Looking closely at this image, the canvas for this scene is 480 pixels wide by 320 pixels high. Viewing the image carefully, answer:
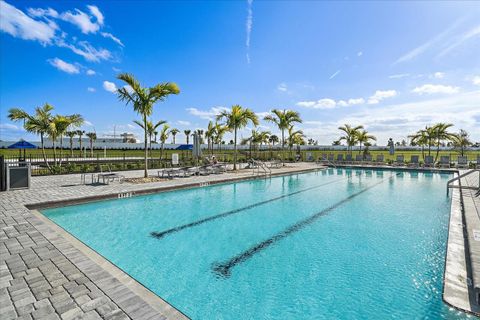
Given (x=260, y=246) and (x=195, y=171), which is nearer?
(x=260, y=246)

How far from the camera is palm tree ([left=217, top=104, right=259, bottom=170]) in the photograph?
17.6 metres

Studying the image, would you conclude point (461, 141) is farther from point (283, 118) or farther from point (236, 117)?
point (236, 117)

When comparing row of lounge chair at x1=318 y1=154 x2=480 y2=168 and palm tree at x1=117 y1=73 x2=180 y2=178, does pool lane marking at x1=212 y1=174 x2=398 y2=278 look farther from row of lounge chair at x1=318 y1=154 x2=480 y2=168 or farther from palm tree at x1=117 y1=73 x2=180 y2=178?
row of lounge chair at x1=318 y1=154 x2=480 y2=168

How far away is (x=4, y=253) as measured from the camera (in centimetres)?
375

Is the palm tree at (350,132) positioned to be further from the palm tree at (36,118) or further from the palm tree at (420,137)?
the palm tree at (36,118)

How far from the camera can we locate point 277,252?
4.83 m

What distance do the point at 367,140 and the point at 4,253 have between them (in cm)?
3318

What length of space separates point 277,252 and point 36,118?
53.8ft

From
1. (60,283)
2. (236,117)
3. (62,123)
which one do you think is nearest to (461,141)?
(236,117)

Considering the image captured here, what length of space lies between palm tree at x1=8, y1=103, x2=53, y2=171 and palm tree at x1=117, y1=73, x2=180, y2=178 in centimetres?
641

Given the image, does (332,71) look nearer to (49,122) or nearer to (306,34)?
(306,34)

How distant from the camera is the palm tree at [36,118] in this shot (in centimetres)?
1380

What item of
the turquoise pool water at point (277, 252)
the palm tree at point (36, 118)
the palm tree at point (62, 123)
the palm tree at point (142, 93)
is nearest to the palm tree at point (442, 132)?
the turquoise pool water at point (277, 252)

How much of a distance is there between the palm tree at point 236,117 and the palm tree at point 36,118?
10642mm
